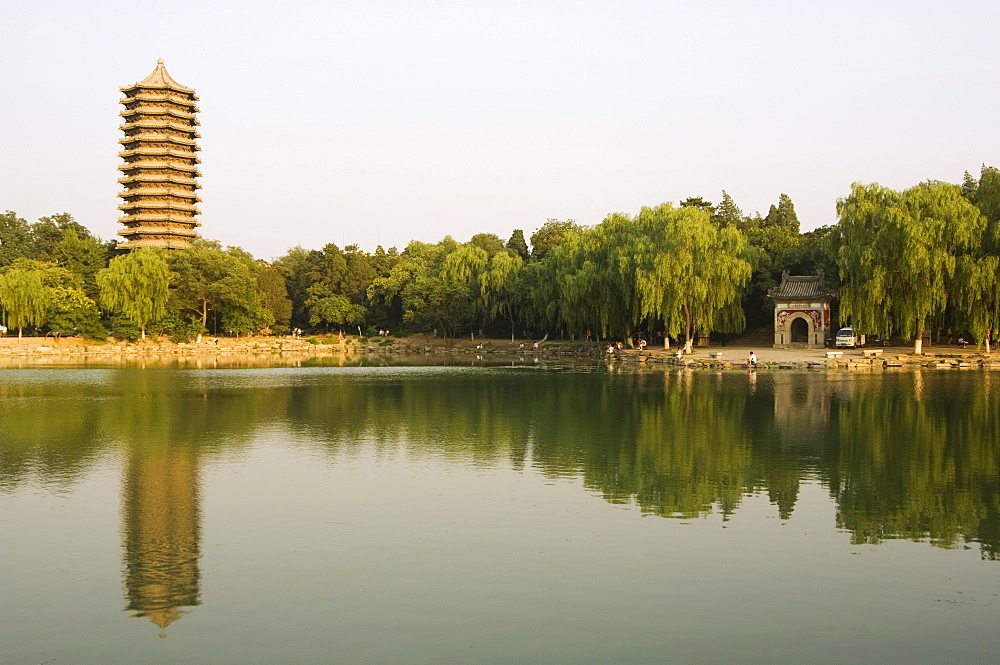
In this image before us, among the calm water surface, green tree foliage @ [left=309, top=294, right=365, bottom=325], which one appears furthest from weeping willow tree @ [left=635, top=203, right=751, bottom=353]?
green tree foliage @ [left=309, top=294, right=365, bottom=325]

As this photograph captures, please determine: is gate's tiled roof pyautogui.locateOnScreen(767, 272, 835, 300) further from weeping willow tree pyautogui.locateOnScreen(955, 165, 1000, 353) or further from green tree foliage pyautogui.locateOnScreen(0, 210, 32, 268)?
Answer: green tree foliage pyautogui.locateOnScreen(0, 210, 32, 268)

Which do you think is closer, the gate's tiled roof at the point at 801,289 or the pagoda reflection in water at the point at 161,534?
the pagoda reflection in water at the point at 161,534

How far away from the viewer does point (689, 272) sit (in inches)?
1503

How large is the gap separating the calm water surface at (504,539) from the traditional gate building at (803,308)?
23.7 meters

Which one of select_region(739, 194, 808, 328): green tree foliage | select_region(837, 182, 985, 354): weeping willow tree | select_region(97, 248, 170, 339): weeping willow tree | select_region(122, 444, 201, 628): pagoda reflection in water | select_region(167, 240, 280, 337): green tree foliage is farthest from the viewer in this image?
select_region(167, 240, 280, 337): green tree foliage

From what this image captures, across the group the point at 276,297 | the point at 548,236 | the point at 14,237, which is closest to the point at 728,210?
the point at 548,236

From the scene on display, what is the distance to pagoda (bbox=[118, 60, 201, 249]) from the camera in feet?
206

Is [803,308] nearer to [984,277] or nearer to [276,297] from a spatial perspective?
[984,277]

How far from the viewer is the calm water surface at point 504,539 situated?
6.65 m

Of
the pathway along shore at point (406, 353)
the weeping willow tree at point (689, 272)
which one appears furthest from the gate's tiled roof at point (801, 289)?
the weeping willow tree at point (689, 272)

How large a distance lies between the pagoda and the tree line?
2826 mm

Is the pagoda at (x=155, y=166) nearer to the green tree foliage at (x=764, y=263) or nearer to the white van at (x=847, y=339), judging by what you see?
the green tree foliage at (x=764, y=263)

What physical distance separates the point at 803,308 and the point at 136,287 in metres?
36.6

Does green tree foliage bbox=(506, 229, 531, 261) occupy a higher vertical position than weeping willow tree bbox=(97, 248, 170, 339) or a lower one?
higher
